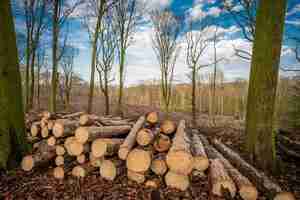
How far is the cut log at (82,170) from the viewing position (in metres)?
3.36

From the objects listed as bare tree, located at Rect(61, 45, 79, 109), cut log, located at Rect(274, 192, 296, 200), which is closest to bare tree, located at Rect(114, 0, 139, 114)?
bare tree, located at Rect(61, 45, 79, 109)

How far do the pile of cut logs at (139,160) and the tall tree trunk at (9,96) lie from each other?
0.35 meters

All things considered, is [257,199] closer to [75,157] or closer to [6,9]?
[75,157]

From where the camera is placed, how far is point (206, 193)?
2.85m

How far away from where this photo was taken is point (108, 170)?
3205 millimetres

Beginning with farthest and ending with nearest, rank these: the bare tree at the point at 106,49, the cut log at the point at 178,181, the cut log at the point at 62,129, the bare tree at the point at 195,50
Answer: the bare tree at the point at 106,49 < the bare tree at the point at 195,50 < the cut log at the point at 62,129 < the cut log at the point at 178,181

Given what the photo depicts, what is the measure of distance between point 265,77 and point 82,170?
13.7ft

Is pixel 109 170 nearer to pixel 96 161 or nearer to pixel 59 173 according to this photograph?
pixel 96 161

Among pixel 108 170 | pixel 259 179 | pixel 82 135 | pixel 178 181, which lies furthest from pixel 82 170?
pixel 259 179

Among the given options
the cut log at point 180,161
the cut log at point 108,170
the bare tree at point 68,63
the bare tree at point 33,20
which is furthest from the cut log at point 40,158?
the bare tree at point 68,63

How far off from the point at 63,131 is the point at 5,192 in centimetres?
138

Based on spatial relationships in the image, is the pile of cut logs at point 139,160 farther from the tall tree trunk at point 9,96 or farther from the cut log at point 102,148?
the tall tree trunk at point 9,96

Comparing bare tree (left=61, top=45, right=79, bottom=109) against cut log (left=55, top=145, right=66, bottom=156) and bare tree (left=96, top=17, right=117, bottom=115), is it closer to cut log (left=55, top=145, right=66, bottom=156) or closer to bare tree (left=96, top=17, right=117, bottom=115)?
bare tree (left=96, top=17, right=117, bottom=115)

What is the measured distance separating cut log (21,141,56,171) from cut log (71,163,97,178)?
0.71m
